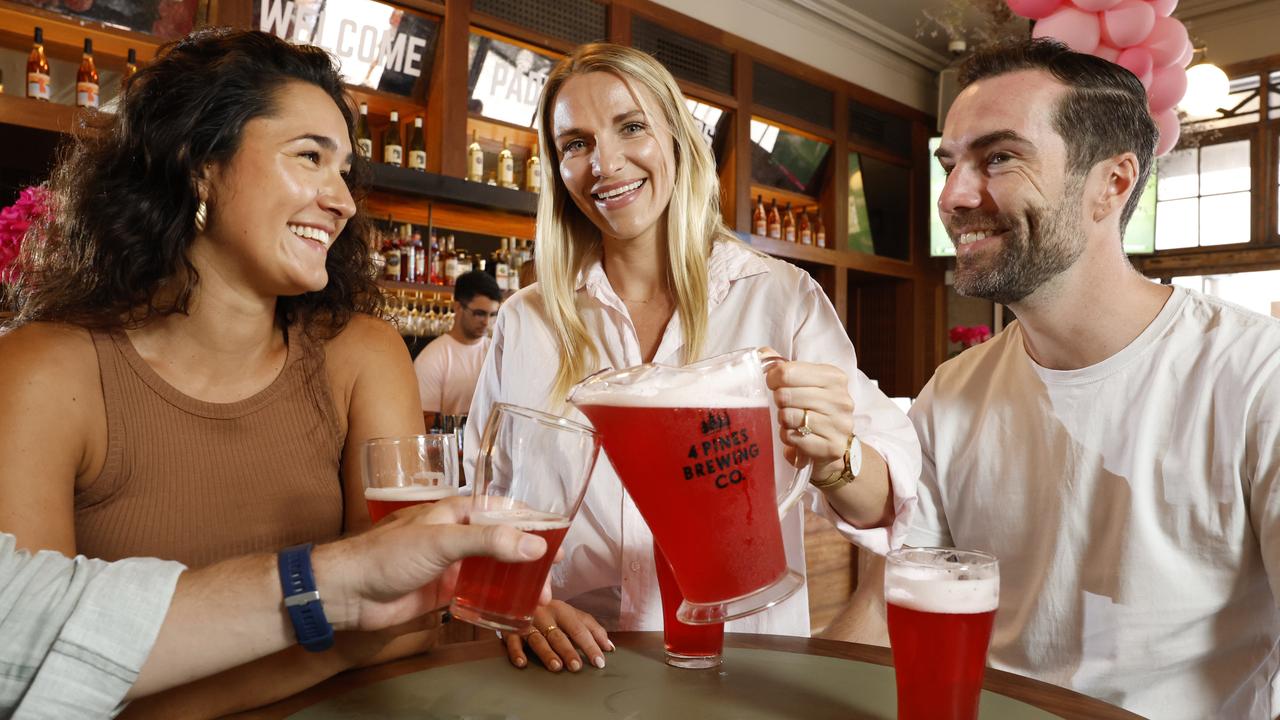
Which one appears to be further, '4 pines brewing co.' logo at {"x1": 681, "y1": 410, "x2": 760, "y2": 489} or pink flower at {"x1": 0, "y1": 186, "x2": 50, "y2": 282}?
pink flower at {"x1": 0, "y1": 186, "x2": 50, "y2": 282}

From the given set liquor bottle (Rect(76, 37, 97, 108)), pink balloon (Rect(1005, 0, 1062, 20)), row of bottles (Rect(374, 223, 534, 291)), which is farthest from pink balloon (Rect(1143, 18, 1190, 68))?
liquor bottle (Rect(76, 37, 97, 108))

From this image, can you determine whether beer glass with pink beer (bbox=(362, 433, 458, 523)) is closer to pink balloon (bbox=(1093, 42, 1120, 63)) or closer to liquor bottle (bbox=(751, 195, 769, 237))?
pink balloon (bbox=(1093, 42, 1120, 63))

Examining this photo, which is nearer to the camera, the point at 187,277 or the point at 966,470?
the point at 187,277

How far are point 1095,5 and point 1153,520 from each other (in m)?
1.86

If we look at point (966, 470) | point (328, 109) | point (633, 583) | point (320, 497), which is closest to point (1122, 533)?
point (966, 470)

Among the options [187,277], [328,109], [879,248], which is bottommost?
[187,277]

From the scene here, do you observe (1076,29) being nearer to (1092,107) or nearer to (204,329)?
(1092,107)

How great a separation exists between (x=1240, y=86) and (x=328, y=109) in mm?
7019

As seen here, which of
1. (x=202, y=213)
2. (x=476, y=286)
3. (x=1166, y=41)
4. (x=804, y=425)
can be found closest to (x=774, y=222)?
(x=476, y=286)

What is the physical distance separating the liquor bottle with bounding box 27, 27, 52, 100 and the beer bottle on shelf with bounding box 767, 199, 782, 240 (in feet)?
13.9

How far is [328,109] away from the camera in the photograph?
145cm

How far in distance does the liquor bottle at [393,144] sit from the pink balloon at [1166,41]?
2.94 metres

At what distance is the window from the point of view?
6566mm

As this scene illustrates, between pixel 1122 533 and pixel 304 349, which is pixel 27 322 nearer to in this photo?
pixel 304 349
